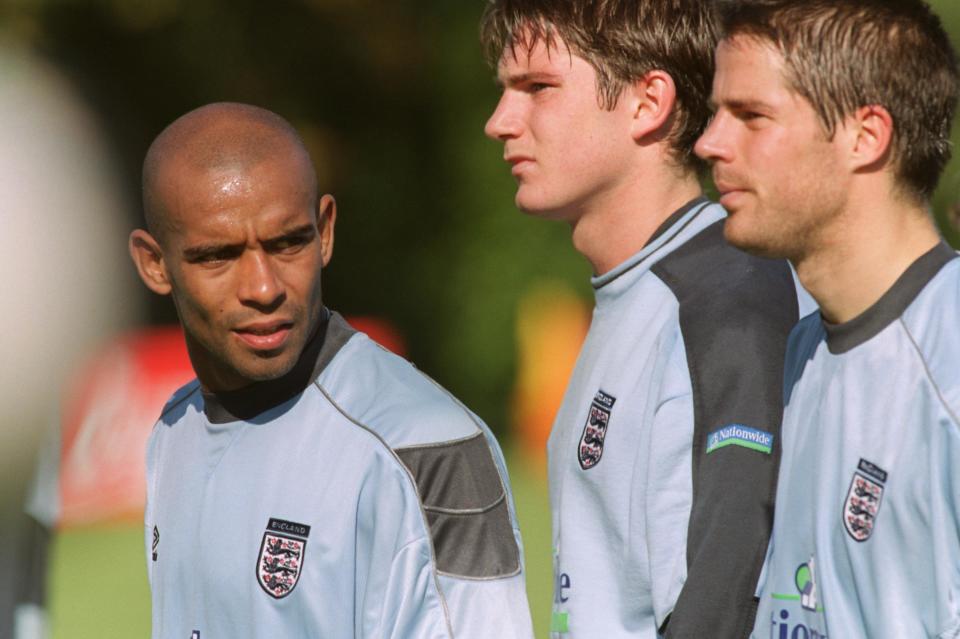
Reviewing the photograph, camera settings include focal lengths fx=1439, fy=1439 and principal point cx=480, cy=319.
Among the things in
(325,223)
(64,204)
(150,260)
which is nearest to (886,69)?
(325,223)

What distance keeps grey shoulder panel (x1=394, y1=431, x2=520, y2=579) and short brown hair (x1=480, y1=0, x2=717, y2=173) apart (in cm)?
98

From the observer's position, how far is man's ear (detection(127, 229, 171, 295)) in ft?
10.2

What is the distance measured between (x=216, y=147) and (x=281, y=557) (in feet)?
2.75

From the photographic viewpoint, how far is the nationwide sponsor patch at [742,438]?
2.88m

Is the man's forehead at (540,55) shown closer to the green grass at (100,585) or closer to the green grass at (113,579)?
the green grass at (113,579)

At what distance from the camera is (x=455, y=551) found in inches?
107

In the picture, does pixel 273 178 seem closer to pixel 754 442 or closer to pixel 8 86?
pixel 754 442

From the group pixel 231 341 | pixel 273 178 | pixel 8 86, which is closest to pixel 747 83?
pixel 273 178

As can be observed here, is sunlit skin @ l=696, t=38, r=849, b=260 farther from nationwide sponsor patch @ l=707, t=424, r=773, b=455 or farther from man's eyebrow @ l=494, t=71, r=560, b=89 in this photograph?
man's eyebrow @ l=494, t=71, r=560, b=89

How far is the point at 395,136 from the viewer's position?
12438 mm

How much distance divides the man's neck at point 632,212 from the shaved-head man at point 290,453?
61 cm

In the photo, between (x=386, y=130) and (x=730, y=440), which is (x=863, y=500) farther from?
(x=386, y=130)

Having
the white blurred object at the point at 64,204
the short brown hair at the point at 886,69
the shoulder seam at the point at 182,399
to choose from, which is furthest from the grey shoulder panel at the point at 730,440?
the white blurred object at the point at 64,204

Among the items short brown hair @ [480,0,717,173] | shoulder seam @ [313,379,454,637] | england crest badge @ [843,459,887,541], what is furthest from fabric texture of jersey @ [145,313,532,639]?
short brown hair @ [480,0,717,173]
